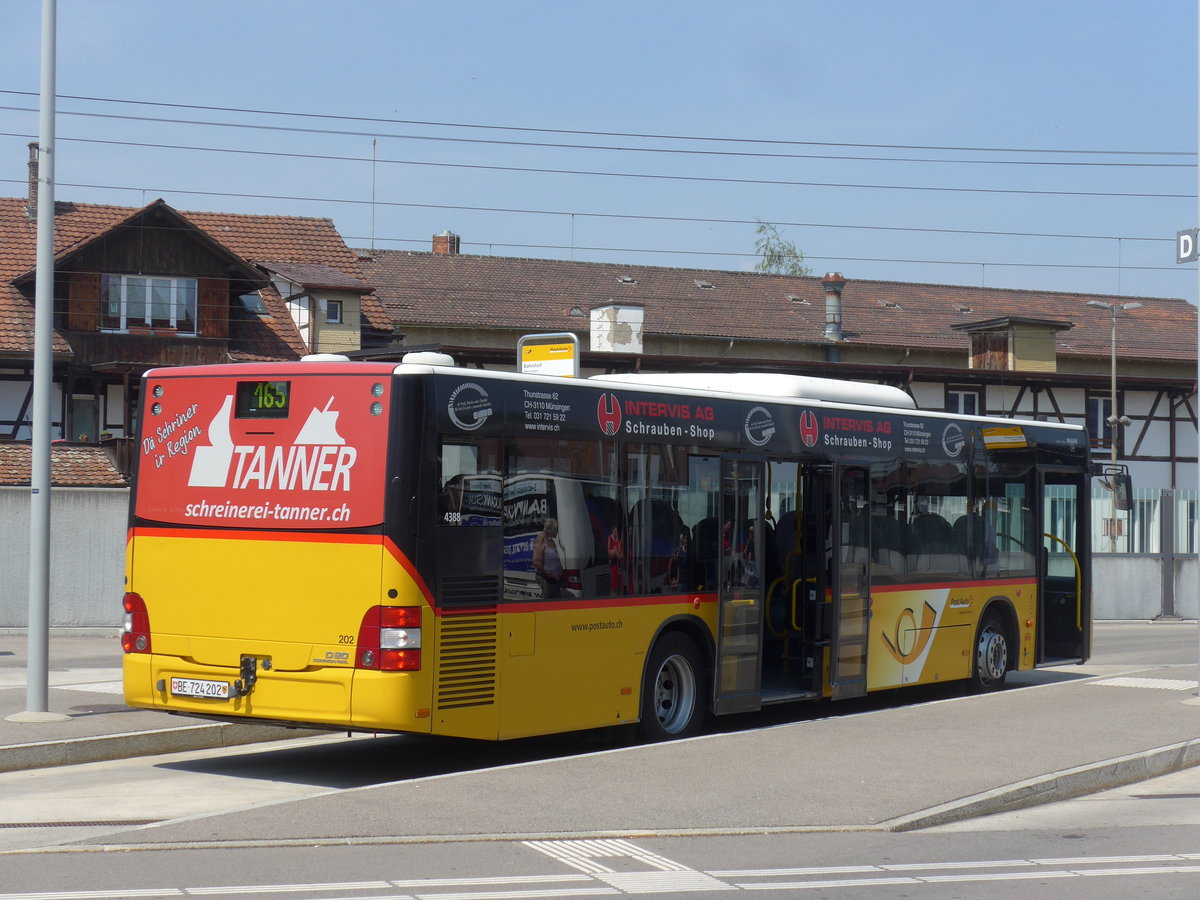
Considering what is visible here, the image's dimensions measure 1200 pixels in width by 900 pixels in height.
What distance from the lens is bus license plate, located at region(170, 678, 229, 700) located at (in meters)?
10.6

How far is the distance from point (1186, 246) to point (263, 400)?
345 inches

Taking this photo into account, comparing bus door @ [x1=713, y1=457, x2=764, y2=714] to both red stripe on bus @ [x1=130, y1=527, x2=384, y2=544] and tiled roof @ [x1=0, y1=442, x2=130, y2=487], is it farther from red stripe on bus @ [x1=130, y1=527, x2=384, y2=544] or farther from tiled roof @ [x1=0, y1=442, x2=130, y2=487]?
tiled roof @ [x1=0, y1=442, x2=130, y2=487]

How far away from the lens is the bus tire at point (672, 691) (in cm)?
1218

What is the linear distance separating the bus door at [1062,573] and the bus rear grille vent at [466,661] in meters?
8.76

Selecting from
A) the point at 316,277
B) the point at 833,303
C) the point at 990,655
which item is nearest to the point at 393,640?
the point at 990,655

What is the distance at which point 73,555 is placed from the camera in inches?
917

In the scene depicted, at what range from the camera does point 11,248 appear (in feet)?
124

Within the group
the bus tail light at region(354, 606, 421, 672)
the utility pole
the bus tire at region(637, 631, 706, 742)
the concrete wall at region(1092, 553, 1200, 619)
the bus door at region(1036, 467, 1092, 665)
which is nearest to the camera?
the bus tail light at region(354, 606, 421, 672)

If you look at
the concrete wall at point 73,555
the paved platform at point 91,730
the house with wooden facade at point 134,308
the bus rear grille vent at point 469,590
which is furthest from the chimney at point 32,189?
the bus rear grille vent at point 469,590

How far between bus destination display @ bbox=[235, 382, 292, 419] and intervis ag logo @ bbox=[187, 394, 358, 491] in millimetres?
117

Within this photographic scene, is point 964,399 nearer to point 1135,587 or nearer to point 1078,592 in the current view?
point 1135,587

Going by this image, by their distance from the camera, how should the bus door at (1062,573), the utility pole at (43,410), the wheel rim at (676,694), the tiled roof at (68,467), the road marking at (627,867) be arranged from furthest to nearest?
the tiled roof at (68,467) → the bus door at (1062,573) → the utility pole at (43,410) → the wheel rim at (676,694) → the road marking at (627,867)

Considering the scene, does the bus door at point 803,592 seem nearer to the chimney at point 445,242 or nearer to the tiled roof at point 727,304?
the tiled roof at point 727,304

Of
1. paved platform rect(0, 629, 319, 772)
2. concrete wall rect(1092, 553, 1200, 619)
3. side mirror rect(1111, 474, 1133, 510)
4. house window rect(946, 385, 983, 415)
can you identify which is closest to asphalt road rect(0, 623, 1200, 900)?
paved platform rect(0, 629, 319, 772)
